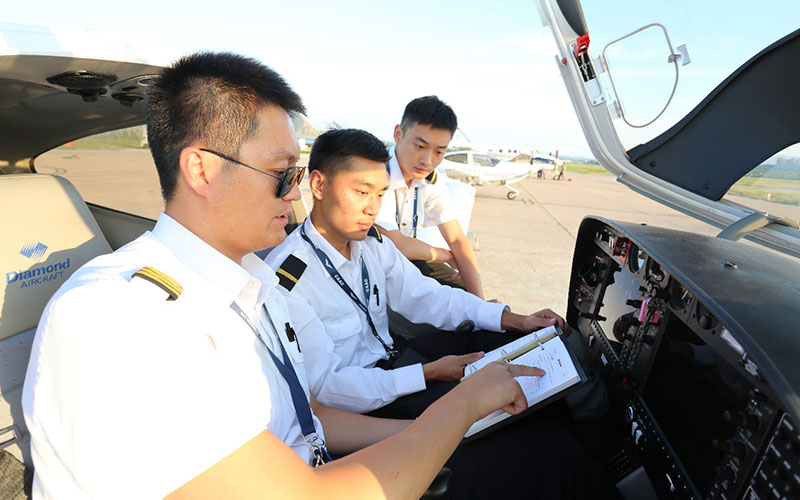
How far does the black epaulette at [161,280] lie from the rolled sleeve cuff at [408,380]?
98cm

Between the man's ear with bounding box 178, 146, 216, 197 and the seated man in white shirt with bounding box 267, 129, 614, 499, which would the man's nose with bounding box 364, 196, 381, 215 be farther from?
the man's ear with bounding box 178, 146, 216, 197

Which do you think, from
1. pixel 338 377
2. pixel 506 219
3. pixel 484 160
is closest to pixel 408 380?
pixel 338 377

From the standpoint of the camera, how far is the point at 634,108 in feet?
6.50

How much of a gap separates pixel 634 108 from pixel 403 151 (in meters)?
1.47

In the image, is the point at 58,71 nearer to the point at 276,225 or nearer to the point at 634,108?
the point at 276,225

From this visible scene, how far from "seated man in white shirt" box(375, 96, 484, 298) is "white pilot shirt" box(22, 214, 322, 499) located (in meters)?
1.91

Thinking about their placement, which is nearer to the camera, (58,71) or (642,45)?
(58,71)

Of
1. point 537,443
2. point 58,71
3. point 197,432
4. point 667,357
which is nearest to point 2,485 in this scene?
point 197,432

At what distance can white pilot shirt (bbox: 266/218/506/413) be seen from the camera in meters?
1.58

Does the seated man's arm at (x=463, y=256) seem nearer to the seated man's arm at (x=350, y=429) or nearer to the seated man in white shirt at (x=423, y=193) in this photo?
the seated man in white shirt at (x=423, y=193)

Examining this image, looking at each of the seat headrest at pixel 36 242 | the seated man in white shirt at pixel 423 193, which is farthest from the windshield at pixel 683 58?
the seat headrest at pixel 36 242

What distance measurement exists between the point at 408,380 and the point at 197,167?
1067 millimetres

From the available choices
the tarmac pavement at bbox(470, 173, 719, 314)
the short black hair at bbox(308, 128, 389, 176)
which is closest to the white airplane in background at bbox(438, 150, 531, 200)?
the tarmac pavement at bbox(470, 173, 719, 314)

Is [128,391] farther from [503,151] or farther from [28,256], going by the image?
[503,151]
